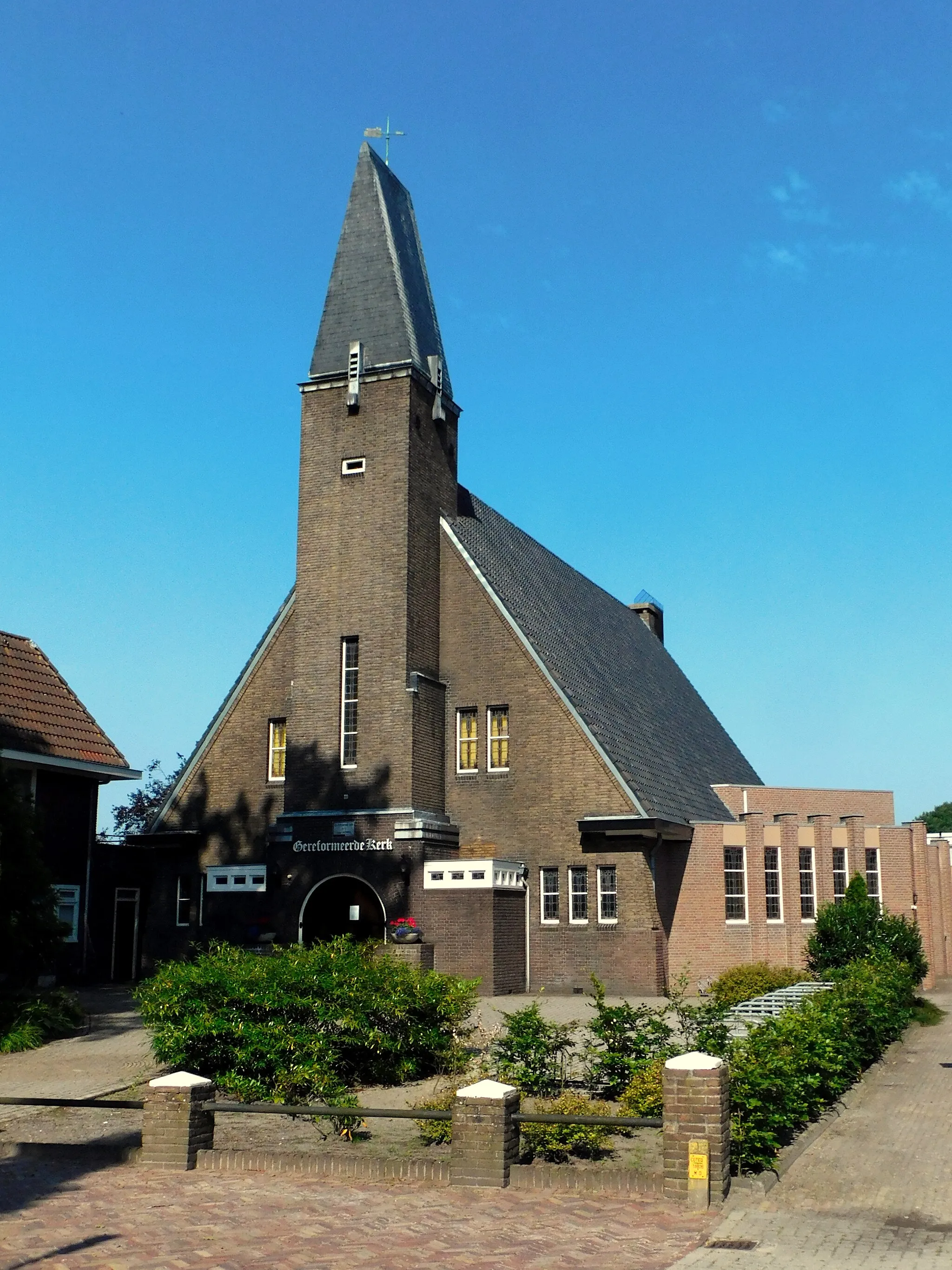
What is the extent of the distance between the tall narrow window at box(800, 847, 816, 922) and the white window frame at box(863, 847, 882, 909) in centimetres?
171

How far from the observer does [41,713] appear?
29625mm

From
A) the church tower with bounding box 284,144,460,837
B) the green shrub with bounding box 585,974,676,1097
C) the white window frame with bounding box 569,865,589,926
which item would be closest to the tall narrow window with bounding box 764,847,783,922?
the white window frame with bounding box 569,865,589,926

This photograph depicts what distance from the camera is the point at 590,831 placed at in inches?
1134

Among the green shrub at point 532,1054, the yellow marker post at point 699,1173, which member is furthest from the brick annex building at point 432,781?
the yellow marker post at point 699,1173

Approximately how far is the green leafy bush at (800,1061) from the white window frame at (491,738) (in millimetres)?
11204

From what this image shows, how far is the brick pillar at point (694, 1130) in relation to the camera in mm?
10539

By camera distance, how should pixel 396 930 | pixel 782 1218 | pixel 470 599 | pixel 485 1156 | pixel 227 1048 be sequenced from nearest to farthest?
pixel 782 1218, pixel 485 1156, pixel 227 1048, pixel 396 930, pixel 470 599

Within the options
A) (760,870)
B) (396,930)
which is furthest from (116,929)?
(760,870)

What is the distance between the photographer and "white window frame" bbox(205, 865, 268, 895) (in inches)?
1211

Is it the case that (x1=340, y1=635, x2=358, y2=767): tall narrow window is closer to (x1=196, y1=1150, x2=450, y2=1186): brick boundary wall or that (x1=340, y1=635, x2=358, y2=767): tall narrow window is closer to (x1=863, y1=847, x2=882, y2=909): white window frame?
(x1=863, y1=847, x2=882, y2=909): white window frame

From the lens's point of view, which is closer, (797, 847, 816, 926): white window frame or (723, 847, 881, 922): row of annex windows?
(723, 847, 881, 922): row of annex windows

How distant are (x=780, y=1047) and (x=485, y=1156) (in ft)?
12.9

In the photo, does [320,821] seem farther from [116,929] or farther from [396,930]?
[116,929]

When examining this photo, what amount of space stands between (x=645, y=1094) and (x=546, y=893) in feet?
55.0
